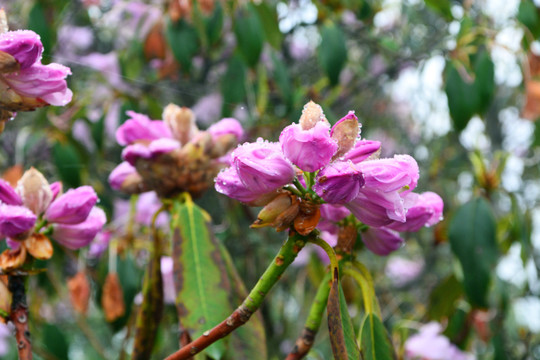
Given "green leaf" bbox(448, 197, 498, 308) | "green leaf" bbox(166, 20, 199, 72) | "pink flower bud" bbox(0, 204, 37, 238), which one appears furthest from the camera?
"green leaf" bbox(166, 20, 199, 72)

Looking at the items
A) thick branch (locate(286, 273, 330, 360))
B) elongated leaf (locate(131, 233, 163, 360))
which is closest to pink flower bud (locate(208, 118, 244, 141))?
elongated leaf (locate(131, 233, 163, 360))

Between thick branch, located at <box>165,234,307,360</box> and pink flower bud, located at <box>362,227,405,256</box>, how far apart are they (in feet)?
0.52

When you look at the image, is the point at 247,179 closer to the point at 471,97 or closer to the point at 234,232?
the point at 471,97

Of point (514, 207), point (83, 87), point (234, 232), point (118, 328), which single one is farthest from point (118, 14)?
point (514, 207)

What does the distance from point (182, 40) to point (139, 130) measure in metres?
0.89

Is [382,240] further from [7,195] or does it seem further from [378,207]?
[7,195]

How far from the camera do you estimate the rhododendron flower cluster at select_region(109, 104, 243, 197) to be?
730 mm

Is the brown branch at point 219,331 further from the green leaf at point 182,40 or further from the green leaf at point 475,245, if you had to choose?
the green leaf at point 182,40

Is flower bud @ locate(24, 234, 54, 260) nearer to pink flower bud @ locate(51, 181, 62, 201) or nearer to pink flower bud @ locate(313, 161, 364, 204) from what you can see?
pink flower bud @ locate(51, 181, 62, 201)

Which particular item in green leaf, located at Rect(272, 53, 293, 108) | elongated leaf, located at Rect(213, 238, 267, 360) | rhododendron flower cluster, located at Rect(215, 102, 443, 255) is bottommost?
green leaf, located at Rect(272, 53, 293, 108)

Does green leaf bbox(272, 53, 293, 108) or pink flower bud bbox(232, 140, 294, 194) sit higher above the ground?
pink flower bud bbox(232, 140, 294, 194)

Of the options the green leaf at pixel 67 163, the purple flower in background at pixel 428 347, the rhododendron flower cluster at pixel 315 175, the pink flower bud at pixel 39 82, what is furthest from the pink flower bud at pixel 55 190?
the purple flower in background at pixel 428 347

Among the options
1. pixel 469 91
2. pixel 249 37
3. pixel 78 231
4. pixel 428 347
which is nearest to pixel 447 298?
pixel 428 347

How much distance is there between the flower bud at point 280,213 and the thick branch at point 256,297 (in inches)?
0.5
